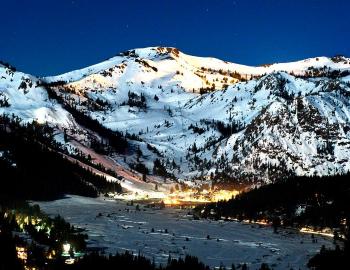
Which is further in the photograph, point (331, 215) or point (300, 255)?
point (331, 215)

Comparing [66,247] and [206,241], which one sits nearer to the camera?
[66,247]

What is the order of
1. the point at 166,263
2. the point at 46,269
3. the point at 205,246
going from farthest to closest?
the point at 205,246 < the point at 166,263 < the point at 46,269

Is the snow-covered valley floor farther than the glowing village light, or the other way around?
the snow-covered valley floor

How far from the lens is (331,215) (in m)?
180

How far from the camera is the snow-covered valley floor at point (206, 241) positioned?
129125 millimetres

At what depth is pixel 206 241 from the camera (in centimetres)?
15325

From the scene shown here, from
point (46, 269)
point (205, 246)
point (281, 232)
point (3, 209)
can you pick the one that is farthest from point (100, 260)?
point (281, 232)

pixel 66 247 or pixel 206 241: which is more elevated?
pixel 206 241

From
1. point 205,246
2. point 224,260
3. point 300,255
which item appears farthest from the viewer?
point 205,246

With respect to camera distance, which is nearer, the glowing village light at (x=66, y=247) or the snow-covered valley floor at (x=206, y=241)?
the glowing village light at (x=66, y=247)

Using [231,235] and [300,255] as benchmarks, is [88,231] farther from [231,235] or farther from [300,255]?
[300,255]

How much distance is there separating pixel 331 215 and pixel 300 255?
4918 cm

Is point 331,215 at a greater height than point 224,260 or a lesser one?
greater

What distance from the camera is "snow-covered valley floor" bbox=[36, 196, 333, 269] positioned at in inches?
5084
